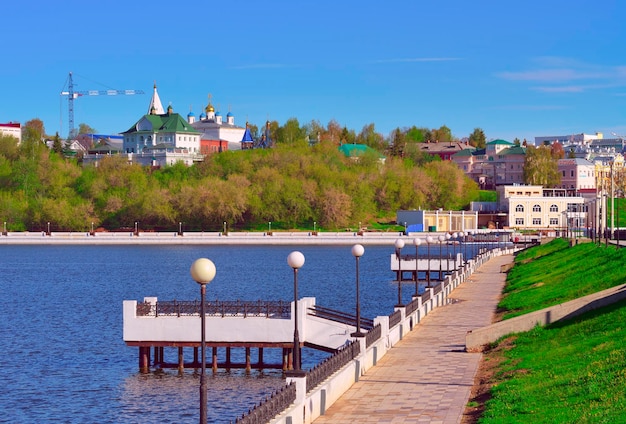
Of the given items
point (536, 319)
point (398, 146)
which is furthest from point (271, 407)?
Result: point (398, 146)

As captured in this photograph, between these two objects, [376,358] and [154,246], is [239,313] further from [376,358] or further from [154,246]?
[154,246]

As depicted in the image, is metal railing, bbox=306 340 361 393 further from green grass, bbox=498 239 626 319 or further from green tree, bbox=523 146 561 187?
green tree, bbox=523 146 561 187

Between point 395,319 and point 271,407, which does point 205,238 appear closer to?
point 395,319

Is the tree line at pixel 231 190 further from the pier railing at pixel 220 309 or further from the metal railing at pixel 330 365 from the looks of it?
the metal railing at pixel 330 365

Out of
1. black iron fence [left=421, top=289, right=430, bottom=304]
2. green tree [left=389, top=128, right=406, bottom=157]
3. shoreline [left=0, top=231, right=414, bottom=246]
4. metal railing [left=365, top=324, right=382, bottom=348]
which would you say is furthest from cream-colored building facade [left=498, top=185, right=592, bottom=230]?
metal railing [left=365, top=324, right=382, bottom=348]

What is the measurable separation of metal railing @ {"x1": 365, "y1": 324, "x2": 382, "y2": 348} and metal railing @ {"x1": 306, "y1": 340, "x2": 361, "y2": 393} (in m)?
1.29

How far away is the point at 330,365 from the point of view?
2186 cm

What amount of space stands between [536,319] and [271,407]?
13.3m

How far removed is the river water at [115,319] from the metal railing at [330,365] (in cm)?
513

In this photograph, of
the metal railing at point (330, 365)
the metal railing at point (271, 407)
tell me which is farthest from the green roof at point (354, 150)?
the metal railing at point (271, 407)

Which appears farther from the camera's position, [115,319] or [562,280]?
[115,319]

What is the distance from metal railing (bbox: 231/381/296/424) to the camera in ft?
54.2

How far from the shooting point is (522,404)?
19.3m

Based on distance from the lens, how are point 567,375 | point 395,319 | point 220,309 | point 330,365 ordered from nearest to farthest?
point 567,375 < point 330,365 < point 395,319 < point 220,309
